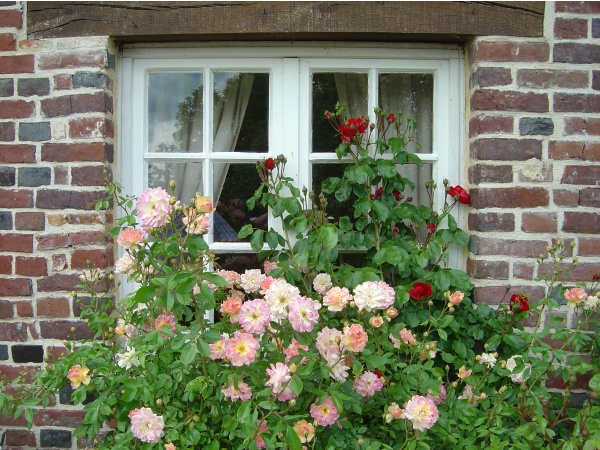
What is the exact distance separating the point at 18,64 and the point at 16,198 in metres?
0.57

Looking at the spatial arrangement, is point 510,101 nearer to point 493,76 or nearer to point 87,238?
point 493,76

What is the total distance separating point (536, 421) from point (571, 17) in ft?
5.34

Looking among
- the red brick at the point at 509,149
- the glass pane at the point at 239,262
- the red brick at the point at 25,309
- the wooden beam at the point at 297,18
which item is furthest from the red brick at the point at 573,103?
the red brick at the point at 25,309

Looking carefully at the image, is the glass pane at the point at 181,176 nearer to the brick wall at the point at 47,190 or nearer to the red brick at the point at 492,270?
the brick wall at the point at 47,190

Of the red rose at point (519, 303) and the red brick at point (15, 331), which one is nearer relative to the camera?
the red rose at point (519, 303)

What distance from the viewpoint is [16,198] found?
2.47 m

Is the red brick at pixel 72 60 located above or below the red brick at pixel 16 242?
above

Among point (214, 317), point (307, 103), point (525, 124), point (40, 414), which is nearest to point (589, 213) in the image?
point (525, 124)

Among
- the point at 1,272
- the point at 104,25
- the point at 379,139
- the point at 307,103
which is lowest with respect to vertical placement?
the point at 1,272

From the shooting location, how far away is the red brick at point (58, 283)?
2.44 meters

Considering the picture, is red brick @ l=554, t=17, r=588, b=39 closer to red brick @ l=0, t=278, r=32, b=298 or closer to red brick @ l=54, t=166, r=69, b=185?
red brick @ l=54, t=166, r=69, b=185

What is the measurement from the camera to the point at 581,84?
2404mm

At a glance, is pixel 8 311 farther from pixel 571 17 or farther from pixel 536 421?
pixel 571 17

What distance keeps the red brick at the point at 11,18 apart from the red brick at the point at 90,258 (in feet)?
3.30
